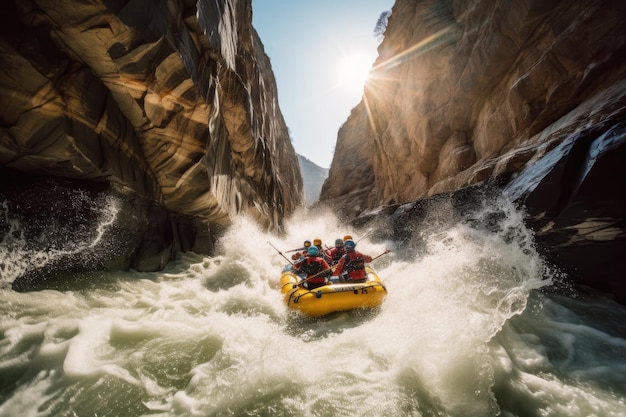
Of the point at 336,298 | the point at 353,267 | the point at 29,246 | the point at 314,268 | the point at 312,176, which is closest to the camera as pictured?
the point at 29,246

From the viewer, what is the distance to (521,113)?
1125cm

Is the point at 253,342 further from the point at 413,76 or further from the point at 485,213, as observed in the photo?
the point at 413,76

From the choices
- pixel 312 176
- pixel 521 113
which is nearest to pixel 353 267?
pixel 521 113

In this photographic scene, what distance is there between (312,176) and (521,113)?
96.5 metres

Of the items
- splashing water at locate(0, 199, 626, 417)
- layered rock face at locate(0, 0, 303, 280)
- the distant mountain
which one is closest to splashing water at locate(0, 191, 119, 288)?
layered rock face at locate(0, 0, 303, 280)

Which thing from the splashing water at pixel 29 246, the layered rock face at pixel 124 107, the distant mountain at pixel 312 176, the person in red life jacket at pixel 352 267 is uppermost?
the distant mountain at pixel 312 176

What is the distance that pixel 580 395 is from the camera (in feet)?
9.74

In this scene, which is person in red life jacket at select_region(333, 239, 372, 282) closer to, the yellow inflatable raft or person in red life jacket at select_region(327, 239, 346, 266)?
the yellow inflatable raft

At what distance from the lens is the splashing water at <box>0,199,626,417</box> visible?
9.53 feet

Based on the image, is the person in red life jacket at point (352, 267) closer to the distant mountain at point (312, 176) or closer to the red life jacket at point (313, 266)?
the red life jacket at point (313, 266)

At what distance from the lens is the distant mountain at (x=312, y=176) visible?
326ft

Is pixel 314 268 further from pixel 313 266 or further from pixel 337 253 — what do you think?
pixel 337 253

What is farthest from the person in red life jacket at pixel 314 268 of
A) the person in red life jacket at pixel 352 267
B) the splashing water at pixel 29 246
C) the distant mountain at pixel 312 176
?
the distant mountain at pixel 312 176

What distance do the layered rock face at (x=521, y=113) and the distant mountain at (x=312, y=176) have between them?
72716 millimetres
